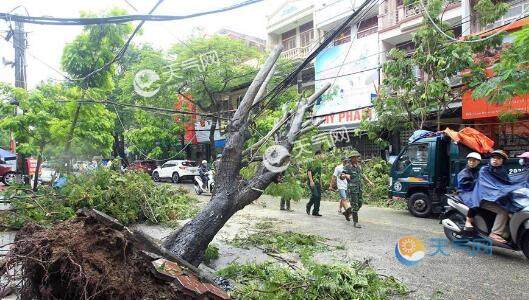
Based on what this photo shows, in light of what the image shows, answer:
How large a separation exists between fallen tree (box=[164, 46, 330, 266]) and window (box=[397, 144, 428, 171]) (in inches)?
218

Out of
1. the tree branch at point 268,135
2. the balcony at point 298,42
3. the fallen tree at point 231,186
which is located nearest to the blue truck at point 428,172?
the tree branch at point 268,135

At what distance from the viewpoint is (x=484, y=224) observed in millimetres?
6227

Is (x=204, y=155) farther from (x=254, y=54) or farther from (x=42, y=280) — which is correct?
(x=42, y=280)

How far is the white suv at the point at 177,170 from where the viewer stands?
2267cm

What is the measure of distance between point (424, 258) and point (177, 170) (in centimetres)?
1843

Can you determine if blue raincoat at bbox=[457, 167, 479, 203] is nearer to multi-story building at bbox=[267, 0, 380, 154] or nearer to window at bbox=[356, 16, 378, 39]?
multi-story building at bbox=[267, 0, 380, 154]

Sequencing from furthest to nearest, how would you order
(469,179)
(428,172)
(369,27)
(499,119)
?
1. (369,27)
2. (499,119)
3. (428,172)
4. (469,179)

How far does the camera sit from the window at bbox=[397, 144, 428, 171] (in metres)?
10.0

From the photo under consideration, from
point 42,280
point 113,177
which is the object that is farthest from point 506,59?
point 113,177

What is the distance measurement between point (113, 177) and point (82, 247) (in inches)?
274

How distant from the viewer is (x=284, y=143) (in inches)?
216

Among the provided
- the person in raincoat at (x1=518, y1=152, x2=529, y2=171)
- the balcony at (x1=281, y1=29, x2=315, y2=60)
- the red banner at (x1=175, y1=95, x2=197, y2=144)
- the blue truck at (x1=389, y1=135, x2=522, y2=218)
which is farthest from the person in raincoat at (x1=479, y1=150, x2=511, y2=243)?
the red banner at (x1=175, y1=95, x2=197, y2=144)

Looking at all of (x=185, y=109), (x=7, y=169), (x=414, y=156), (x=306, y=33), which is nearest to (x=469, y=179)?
(x=414, y=156)

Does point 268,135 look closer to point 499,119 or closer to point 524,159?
point 524,159
